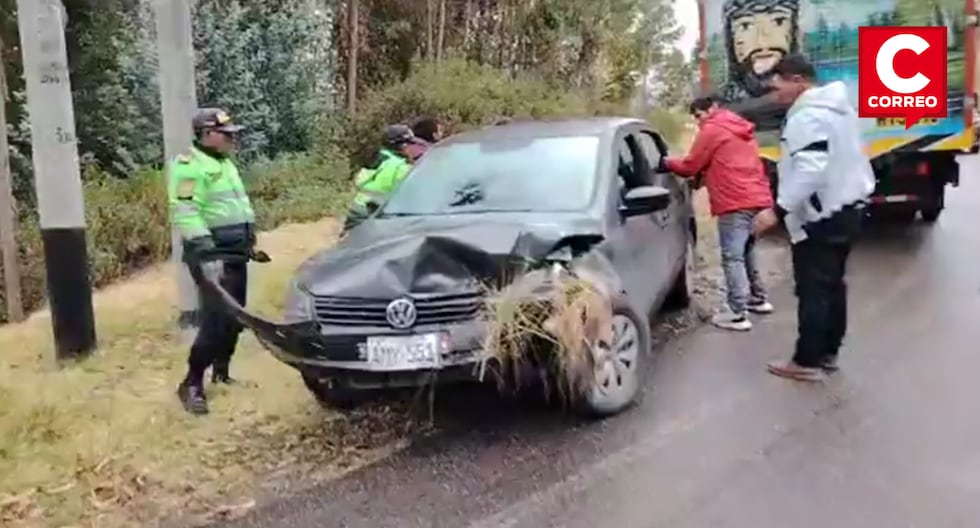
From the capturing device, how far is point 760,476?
15.2ft

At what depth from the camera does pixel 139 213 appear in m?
12.1

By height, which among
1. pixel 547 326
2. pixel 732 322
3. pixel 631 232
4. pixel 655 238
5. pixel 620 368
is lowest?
pixel 732 322

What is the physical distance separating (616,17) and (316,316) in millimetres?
23914

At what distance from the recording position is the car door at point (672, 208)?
7.24 metres

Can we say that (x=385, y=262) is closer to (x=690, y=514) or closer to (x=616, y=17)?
(x=690, y=514)

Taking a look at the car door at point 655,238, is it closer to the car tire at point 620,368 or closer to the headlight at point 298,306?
the car tire at point 620,368

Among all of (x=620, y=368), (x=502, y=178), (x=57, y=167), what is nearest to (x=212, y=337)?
(x=57, y=167)

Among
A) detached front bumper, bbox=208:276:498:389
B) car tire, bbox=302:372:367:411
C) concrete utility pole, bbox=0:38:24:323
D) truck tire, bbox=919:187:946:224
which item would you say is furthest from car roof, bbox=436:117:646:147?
truck tire, bbox=919:187:946:224

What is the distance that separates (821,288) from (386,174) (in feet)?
10.3

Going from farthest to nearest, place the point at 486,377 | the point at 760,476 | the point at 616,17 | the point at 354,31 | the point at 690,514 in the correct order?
the point at 616,17 → the point at 354,31 → the point at 486,377 → the point at 760,476 → the point at 690,514

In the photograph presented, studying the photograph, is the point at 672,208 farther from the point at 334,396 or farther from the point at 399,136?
the point at 334,396

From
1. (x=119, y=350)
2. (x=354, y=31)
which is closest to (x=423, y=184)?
(x=119, y=350)

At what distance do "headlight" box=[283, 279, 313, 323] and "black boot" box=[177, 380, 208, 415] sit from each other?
31.7 inches

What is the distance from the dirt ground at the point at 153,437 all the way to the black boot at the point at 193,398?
64 mm
